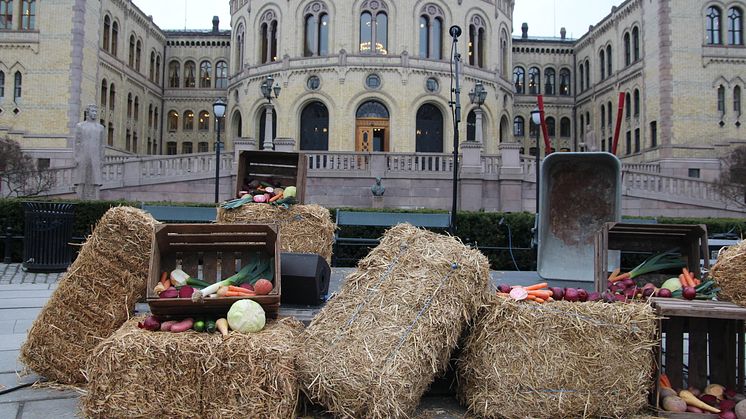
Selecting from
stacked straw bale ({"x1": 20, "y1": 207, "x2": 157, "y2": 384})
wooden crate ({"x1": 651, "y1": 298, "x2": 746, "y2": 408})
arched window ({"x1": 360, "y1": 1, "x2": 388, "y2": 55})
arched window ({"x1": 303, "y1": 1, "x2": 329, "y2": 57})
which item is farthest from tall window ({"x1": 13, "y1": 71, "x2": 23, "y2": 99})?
wooden crate ({"x1": 651, "y1": 298, "x2": 746, "y2": 408})

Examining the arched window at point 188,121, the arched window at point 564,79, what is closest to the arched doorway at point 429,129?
the arched window at point 564,79

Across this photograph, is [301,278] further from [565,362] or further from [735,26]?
[735,26]

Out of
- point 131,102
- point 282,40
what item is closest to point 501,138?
point 282,40

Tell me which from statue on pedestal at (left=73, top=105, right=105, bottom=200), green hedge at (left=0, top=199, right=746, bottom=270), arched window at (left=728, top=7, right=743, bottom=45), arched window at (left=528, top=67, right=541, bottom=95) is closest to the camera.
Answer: green hedge at (left=0, top=199, right=746, bottom=270)

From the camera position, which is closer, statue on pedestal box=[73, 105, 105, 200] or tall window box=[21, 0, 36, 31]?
statue on pedestal box=[73, 105, 105, 200]

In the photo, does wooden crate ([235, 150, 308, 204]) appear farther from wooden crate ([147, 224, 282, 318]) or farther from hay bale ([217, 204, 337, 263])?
wooden crate ([147, 224, 282, 318])

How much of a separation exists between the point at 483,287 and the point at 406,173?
18.6 m

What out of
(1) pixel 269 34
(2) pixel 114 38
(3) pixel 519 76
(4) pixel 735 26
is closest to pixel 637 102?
(4) pixel 735 26

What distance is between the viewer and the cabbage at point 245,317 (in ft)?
14.1

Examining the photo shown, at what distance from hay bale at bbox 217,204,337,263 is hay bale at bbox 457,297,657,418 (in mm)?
3729

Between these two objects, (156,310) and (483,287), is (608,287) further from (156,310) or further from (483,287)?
(156,310)

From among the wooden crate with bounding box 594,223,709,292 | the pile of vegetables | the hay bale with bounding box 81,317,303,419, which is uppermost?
the wooden crate with bounding box 594,223,709,292

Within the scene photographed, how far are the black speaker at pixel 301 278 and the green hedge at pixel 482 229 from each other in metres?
7.28

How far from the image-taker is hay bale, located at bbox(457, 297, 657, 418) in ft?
13.6
